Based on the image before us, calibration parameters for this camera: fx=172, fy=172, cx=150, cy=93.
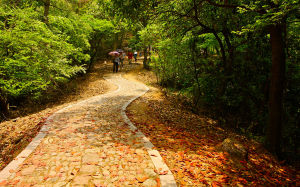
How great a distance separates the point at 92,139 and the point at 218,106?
6609mm

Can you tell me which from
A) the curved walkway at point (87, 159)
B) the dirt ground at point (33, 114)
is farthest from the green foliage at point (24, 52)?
the curved walkway at point (87, 159)

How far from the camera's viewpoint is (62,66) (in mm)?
10578

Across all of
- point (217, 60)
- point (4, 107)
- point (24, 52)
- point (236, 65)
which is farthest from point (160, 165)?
point (4, 107)

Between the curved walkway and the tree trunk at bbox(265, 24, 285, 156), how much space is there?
409 cm

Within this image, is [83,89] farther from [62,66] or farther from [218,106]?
[218,106]

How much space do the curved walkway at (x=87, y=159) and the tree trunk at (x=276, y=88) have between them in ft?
13.4

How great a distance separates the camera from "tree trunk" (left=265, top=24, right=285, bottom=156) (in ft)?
16.3

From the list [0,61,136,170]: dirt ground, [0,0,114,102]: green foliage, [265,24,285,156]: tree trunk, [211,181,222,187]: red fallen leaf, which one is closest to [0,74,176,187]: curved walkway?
[0,61,136,170]: dirt ground

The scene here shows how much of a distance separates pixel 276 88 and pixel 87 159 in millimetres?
5606

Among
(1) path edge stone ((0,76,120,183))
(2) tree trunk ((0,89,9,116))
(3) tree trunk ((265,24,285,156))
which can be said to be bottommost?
(2) tree trunk ((0,89,9,116))

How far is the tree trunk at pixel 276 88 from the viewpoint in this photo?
4.96 meters

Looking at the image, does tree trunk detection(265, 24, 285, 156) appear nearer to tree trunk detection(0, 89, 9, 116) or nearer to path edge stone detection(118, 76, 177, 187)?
path edge stone detection(118, 76, 177, 187)

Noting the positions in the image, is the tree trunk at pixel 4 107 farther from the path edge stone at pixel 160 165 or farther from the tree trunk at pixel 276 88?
the tree trunk at pixel 276 88

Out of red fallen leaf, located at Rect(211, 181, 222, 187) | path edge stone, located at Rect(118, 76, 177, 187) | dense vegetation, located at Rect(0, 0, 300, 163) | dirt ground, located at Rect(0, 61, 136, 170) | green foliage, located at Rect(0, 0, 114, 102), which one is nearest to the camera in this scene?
path edge stone, located at Rect(118, 76, 177, 187)
